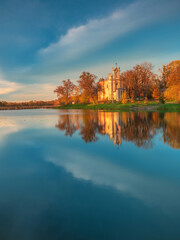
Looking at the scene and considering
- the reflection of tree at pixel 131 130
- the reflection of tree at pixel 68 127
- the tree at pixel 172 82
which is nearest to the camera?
the reflection of tree at pixel 131 130

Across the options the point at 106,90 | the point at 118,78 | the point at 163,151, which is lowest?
the point at 163,151

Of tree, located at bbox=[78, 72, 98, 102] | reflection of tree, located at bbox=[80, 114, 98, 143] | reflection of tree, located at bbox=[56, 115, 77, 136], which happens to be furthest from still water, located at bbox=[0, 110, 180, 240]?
tree, located at bbox=[78, 72, 98, 102]

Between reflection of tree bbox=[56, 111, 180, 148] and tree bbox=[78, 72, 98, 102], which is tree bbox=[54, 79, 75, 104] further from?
reflection of tree bbox=[56, 111, 180, 148]

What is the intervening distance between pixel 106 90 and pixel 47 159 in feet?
335

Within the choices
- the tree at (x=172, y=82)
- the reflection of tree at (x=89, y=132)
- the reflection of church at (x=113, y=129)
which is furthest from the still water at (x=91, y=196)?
the tree at (x=172, y=82)

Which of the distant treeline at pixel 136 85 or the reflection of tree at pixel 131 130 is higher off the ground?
the distant treeline at pixel 136 85

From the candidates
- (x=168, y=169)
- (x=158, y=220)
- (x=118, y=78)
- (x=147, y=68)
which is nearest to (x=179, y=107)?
(x=147, y=68)

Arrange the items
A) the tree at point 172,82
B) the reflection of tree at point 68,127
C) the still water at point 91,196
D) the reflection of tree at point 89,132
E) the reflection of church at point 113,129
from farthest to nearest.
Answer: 1. the tree at point 172,82
2. the reflection of tree at point 68,127
3. the reflection of tree at point 89,132
4. the reflection of church at point 113,129
5. the still water at point 91,196

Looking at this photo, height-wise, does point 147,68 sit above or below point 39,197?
above

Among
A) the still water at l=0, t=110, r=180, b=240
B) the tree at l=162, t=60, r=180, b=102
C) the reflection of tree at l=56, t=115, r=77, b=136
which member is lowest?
the reflection of tree at l=56, t=115, r=77, b=136

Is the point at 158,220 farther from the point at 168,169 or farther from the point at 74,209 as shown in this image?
the point at 168,169

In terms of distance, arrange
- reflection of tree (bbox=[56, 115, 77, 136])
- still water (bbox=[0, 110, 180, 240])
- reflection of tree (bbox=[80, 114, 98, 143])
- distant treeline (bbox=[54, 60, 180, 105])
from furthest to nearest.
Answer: distant treeline (bbox=[54, 60, 180, 105]) → reflection of tree (bbox=[56, 115, 77, 136]) → reflection of tree (bbox=[80, 114, 98, 143]) → still water (bbox=[0, 110, 180, 240])

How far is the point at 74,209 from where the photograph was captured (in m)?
4.37

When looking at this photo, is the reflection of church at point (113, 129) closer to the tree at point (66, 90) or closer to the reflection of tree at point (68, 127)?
the reflection of tree at point (68, 127)
